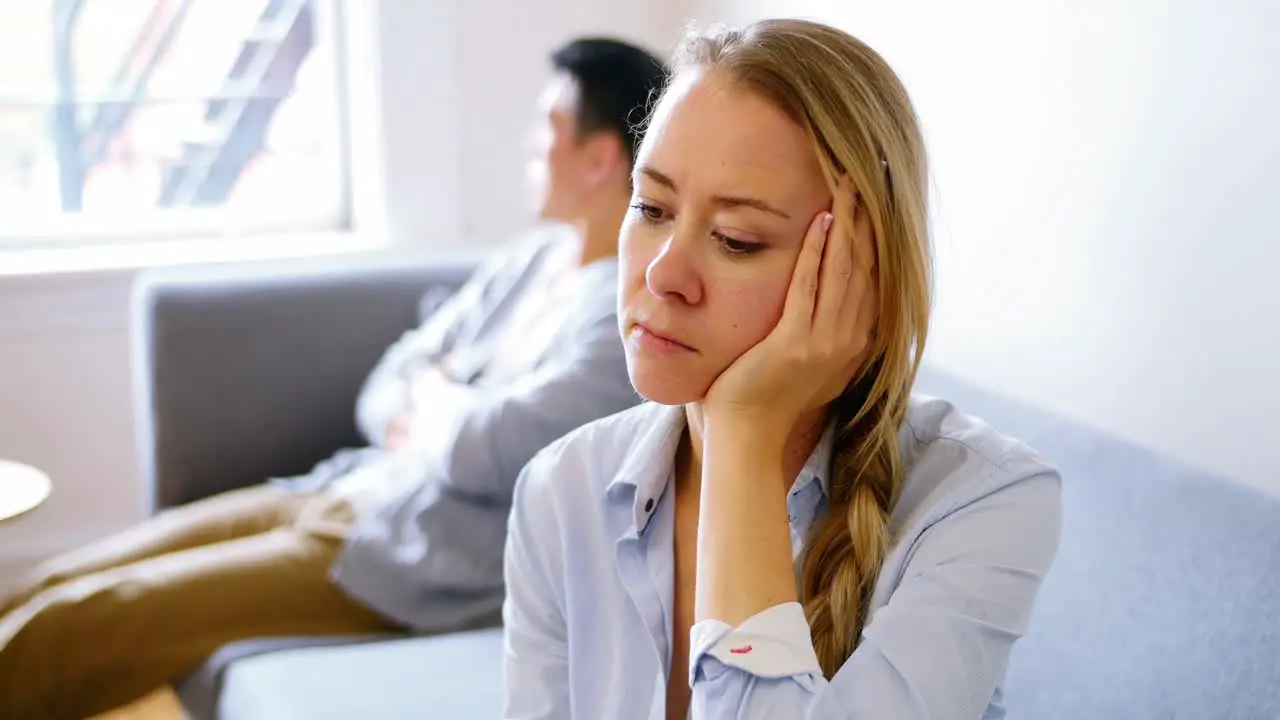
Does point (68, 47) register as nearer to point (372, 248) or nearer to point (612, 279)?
point (372, 248)

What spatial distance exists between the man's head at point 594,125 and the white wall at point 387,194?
0.79 m

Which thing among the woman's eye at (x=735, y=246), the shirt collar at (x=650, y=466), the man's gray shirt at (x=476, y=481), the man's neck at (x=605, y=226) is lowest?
the man's gray shirt at (x=476, y=481)

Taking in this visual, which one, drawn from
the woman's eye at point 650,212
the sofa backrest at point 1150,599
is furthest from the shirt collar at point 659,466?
the sofa backrest at point 1150,599

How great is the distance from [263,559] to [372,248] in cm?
117

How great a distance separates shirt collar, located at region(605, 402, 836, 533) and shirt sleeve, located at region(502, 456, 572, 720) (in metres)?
0.08

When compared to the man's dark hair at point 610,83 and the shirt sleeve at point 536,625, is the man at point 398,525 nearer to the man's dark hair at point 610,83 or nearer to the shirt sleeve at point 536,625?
the man's dark hair at point 610,83

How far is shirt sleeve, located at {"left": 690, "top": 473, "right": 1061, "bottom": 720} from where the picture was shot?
1040 millimetres

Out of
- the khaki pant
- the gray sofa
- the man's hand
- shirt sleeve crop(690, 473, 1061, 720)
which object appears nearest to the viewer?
shirt sleeve crop(690, 473, 1061, 720)

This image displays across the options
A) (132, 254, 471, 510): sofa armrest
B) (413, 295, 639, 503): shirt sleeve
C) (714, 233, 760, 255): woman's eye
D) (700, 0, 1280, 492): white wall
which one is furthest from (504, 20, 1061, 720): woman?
(132, 254, 471, 510): sofa armrest

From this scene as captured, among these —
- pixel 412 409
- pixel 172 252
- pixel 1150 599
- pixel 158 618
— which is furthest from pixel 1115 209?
pixel 172 252

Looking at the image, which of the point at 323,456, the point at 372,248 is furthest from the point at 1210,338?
the point at 372,248

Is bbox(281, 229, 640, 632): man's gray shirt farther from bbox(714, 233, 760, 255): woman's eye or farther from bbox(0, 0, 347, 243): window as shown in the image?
bbox(0, 0, 347, 243): window

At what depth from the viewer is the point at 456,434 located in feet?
6.40

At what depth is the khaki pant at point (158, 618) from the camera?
1.90 metres
